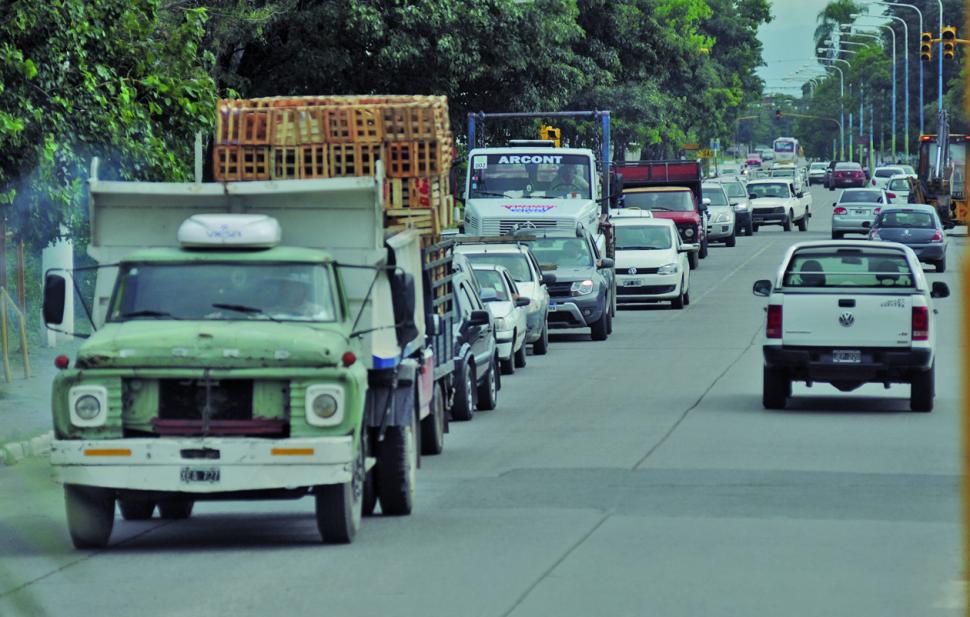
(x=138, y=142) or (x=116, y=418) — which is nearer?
(x=116, y=418)

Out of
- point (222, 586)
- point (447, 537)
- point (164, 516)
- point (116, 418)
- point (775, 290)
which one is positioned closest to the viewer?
point (222, 586)

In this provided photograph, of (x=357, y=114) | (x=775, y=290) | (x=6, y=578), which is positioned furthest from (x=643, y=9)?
(x=6, y=578)

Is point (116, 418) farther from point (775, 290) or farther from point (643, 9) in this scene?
point (643, 9)

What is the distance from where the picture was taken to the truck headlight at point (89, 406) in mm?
10039

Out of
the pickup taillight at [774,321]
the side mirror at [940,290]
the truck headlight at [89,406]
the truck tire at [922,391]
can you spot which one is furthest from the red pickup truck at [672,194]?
the truck headlight at [89,406]

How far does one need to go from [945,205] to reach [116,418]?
2221 inches

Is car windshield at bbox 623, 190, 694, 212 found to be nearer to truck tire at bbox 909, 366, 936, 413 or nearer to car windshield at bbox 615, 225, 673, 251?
car windshield at bbox 615, 225, 673, 251

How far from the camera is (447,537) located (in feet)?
35.3

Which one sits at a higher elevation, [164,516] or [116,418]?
[116,418]

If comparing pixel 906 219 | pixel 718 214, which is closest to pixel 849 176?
pixel 718 214

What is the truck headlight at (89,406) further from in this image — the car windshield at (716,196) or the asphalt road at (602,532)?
the car windshield at (716,196)

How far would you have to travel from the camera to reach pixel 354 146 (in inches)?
556

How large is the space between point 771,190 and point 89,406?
57.5 metres

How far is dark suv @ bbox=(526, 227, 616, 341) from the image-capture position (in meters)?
28.1
